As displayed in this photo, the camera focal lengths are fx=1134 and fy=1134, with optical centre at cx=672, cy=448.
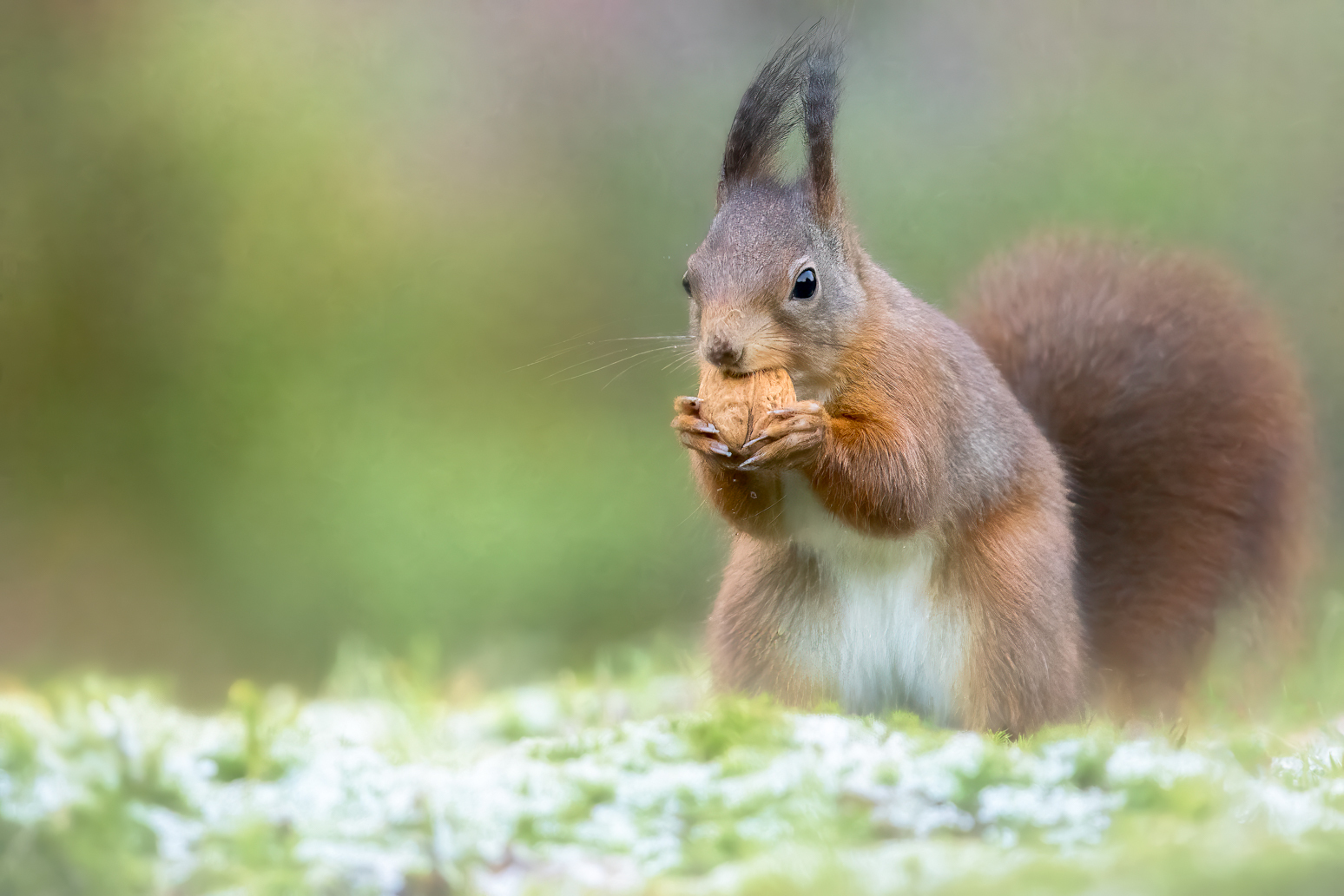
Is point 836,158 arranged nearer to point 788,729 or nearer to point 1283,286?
point 788,729

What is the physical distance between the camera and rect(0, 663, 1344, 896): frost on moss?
2.72 feet

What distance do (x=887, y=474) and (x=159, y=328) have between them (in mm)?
2015

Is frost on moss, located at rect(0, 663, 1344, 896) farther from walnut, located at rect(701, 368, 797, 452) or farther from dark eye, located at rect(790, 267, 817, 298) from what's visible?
dark eye, located at rect(790, 267, 817, 298)

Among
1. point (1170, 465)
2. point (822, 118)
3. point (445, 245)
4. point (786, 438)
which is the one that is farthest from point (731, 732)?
point (445, 245)

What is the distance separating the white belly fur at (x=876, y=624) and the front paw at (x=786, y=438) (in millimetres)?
105

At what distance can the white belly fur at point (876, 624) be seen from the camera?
5.04 ft

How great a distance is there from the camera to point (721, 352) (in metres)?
1.40

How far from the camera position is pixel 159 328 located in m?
2.74

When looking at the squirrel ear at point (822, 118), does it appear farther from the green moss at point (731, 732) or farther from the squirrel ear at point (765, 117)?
the green moss at point (731, 732)

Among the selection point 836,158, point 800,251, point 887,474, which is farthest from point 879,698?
point 836,158

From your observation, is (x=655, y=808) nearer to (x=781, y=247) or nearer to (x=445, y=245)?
(x=781, y=247)

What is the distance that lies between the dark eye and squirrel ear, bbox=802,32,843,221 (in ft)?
0.38

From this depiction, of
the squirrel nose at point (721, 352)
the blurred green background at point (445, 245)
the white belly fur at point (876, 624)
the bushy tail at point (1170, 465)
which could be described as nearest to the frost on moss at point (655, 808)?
the white belly fur at point (876, 624)

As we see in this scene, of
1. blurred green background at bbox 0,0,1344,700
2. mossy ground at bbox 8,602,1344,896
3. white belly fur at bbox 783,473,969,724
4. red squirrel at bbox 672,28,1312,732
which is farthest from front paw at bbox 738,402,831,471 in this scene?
blurred green background at bbox 0,0,1344,700
